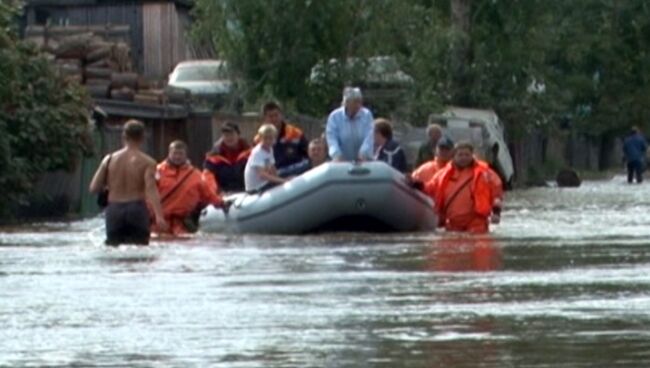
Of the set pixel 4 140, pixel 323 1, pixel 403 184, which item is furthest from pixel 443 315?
pixel 323 1

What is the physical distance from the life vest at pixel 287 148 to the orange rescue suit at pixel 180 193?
88 centimetres

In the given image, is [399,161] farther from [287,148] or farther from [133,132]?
[133,132]

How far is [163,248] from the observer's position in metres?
21.7

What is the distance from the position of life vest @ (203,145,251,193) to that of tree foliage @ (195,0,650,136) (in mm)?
17754

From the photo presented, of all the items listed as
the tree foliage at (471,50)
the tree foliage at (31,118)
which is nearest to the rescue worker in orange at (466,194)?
the tree foliage at (31,118)

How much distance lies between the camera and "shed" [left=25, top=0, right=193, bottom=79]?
5581 centimetres

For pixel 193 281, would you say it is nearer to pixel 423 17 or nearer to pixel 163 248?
pixel 163 248

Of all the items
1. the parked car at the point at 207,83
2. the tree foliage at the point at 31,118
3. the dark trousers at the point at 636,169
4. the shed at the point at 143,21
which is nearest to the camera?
the tree foliage at the point at 31,118

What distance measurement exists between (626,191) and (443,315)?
3340 cm

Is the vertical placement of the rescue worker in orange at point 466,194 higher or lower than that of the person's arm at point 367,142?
lower

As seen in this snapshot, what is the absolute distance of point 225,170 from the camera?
2672cm

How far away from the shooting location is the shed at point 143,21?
55.8 meters

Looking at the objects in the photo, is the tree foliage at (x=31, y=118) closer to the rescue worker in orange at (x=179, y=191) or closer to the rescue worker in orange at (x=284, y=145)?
the rescue worker in orange at (x=179, y=191)

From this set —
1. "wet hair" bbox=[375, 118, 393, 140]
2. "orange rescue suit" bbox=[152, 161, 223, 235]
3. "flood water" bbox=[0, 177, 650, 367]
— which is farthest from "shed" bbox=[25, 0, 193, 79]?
"flood water" bbox=[0, 177, 650, 367]
